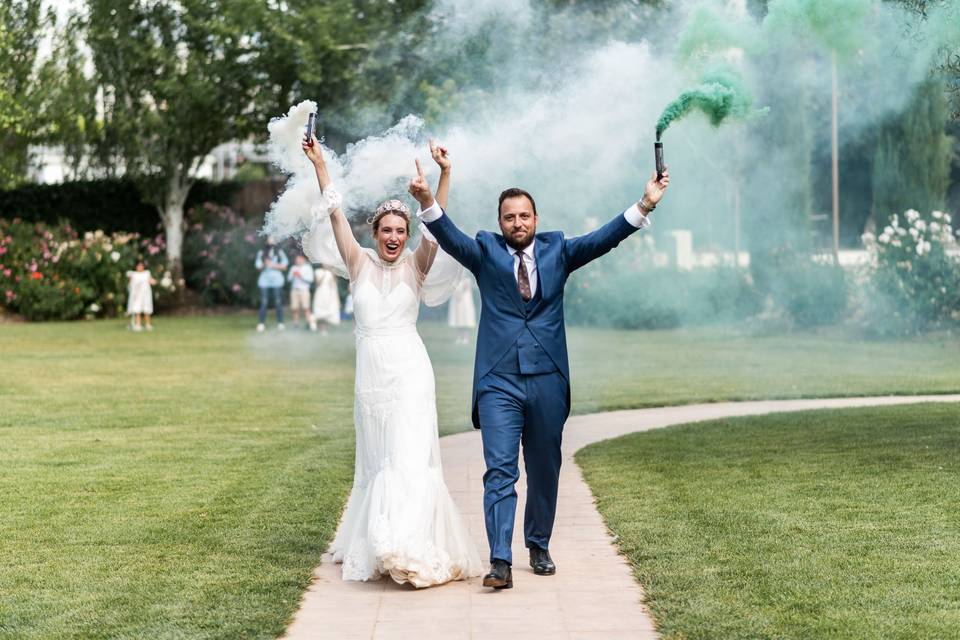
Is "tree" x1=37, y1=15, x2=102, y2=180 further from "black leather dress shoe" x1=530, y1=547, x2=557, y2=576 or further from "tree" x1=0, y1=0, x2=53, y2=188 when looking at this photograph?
"black leather dress shoe" x1=530, y1=547, x2=557, y2=576

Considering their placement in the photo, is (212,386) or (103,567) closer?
(103,567)

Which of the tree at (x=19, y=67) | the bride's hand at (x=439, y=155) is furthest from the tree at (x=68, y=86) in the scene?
the bride's hand at (x=439, y=155)

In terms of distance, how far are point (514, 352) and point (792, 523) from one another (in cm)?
226

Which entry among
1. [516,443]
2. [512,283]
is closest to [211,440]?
[516,443]

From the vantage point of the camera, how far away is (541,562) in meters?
7.28

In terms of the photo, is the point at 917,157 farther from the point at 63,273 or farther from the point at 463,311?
the point at 63,273

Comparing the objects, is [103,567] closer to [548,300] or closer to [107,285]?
[548,300]

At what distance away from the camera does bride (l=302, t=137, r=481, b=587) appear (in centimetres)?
706

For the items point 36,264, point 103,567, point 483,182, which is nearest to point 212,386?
point 483,182

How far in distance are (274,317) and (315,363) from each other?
1373 cm

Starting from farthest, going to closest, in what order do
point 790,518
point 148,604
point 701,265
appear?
point 701,265
point 790,518
point 148,604

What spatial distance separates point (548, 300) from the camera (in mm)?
7113

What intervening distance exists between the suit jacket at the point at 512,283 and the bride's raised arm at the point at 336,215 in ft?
2.12

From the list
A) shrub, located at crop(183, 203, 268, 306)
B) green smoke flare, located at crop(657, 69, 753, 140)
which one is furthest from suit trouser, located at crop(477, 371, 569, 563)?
shrub, located at crop(183, 203, 268, 306)
